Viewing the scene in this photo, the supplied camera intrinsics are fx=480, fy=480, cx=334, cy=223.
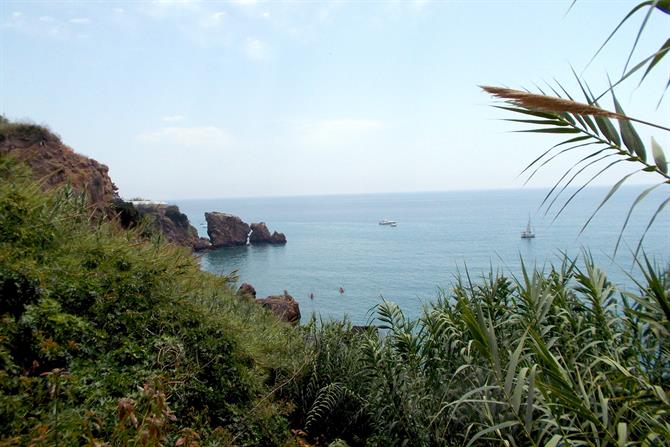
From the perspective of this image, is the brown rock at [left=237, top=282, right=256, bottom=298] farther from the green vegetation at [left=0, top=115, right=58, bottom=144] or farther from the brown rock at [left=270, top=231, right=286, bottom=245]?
the brown rock at [left=270, top=231, right=286, bottom=245]

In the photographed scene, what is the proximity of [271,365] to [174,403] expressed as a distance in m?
1.82

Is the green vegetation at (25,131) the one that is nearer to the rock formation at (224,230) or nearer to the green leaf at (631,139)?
the green leaf at (631,139)

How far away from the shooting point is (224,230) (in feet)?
207

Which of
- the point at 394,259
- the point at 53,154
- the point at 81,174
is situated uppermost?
the point at 53,154

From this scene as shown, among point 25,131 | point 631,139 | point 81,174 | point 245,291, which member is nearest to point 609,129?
point 631,139

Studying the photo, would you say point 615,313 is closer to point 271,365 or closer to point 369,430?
point 369,430

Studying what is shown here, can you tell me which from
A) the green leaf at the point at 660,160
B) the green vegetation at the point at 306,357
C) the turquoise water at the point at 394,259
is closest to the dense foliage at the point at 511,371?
the green vegetation at the point at 306,357

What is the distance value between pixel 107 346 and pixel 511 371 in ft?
10.5

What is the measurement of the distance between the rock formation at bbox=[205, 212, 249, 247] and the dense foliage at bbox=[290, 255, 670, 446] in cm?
5870

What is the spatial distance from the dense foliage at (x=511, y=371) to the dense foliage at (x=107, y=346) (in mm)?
762

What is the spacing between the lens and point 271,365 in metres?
5.44

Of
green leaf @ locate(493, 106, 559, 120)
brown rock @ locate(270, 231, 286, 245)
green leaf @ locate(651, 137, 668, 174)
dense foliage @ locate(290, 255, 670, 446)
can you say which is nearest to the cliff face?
dense foliage @ locate(290, 255, 670, 446)

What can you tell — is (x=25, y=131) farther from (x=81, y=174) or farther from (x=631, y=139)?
(x=631, y=139)

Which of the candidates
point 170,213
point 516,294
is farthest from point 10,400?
point 170,213
